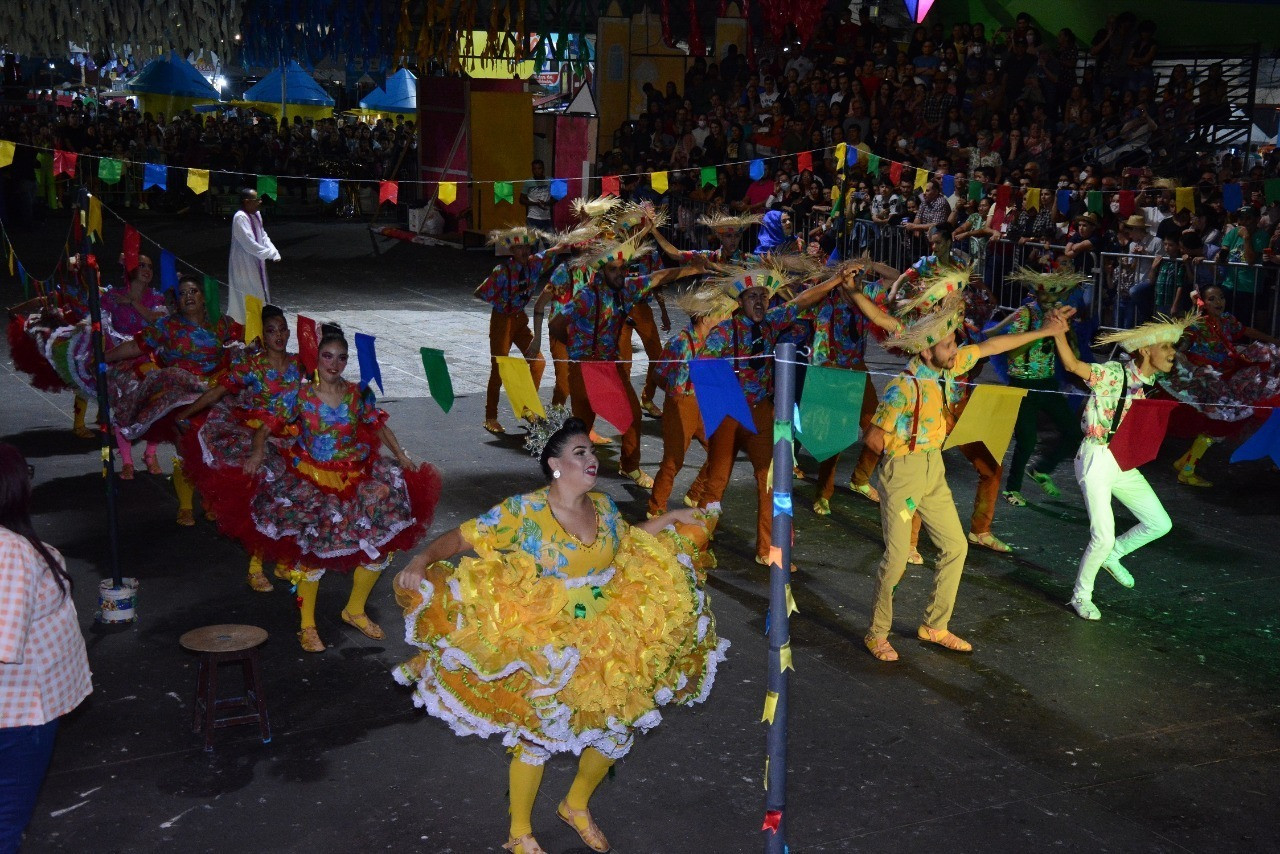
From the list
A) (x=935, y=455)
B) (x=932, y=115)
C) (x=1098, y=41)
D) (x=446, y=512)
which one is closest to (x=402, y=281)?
(x=932, y=115)

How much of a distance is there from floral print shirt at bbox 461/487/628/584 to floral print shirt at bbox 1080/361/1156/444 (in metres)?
3.77

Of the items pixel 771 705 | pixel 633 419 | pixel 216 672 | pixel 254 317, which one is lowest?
pixel 216 672

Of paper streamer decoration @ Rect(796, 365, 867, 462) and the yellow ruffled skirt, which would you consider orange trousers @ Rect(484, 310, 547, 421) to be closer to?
paper streamer decoration @ Rect(796, 365, 867, 462)

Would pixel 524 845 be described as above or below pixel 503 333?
below

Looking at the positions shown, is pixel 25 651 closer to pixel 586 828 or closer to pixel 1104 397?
pixel 586 828

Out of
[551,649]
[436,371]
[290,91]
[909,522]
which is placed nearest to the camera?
[551,649]

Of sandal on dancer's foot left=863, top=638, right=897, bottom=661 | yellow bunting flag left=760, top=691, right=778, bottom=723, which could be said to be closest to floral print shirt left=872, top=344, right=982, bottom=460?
sandal on dancer's foot left=863, top=638, right=897, bottom=661

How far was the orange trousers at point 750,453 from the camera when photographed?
861 centimetres

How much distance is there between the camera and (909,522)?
7.29 metres

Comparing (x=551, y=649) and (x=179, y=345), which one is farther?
(x=179, y=345)

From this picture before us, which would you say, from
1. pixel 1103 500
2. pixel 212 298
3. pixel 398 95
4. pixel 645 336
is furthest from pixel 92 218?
pixel 398 95

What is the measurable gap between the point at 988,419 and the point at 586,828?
9.86 feet

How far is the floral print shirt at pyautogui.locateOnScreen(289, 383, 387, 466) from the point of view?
7.14 m

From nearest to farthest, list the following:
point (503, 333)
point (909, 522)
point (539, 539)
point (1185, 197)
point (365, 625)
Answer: point (539, 539)
point (909, 522)
point (365, 625)
point (503, 333)
point (1185, 197)
